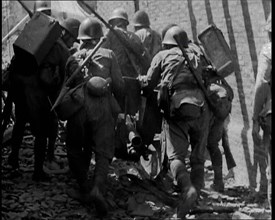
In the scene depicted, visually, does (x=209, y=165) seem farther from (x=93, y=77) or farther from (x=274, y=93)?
(x=274, y=93)

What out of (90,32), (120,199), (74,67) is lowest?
(120,199)

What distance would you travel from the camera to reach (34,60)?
25.4 ft

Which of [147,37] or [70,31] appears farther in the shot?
[147,37]

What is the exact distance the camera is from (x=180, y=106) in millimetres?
7293

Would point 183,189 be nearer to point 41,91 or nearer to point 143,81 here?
point 143,81

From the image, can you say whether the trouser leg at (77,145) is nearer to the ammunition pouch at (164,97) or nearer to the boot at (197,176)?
the ammunition pouch at (164,97)

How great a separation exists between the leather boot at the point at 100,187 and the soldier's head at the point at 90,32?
4.98 ft

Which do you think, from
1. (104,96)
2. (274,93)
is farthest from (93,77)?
(274,93)

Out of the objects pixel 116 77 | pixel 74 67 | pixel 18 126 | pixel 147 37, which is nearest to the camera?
pixel 74 67

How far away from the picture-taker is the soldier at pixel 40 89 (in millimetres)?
7781

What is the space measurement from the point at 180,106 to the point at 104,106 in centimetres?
93

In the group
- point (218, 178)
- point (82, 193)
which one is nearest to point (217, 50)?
point (218, 178)

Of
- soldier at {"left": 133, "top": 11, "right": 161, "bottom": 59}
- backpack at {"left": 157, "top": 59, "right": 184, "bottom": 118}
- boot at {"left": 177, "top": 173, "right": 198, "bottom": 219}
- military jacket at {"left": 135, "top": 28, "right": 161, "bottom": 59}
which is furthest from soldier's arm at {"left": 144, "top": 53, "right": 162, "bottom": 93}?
military jacket at {"left": 135, "top": 28, "right": 161, "bottom": 59}

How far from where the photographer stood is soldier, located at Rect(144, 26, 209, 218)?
730 cm
